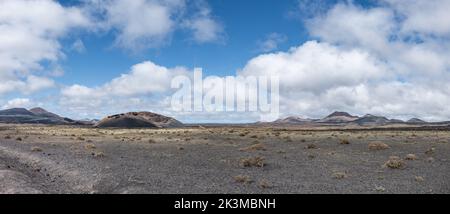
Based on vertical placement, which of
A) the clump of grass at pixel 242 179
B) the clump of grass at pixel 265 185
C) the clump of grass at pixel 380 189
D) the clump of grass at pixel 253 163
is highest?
the clump of grass at pixel 253 163

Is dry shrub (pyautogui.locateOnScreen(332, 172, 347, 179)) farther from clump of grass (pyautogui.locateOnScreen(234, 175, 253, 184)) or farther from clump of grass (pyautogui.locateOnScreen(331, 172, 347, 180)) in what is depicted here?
clump of grass (pyautogui.locateOnScreen(234, 175, 253, 184))

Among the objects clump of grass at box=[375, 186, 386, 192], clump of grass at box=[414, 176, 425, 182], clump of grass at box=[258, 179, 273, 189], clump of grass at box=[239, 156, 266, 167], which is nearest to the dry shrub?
clump of grass at box=[375, 186, 386, 192]

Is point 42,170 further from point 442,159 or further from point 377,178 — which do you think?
point 442,159

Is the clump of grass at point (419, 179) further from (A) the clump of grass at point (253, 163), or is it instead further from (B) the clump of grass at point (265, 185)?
(A) the clump of grass at point (253, 163)

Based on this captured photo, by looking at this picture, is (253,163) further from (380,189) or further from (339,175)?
(380,189)

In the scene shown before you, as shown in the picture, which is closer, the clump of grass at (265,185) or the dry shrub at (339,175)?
the clump of grass at (265,185)

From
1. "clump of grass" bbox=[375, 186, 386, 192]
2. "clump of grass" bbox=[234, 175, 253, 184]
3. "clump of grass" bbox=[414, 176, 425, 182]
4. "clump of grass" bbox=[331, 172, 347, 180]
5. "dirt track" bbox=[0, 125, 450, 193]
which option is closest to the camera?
"clump of grass" bbox=[375, 186, 386, 192]

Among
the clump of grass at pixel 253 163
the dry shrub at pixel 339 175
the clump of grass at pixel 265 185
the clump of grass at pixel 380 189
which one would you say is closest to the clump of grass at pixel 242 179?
the clump of grass at pixel 265 185

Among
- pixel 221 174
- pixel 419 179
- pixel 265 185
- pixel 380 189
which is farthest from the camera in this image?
pixel 221 174

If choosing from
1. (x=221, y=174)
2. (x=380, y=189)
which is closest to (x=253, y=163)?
(x=221, y=174)

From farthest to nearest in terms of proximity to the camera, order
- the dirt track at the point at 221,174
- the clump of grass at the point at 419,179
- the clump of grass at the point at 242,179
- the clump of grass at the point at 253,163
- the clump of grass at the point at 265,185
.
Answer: the clump of grass at the point at 253,163, the clump of grass at the point at 419,179, the clump of grass at the point at 242,179, the clump of grass at the point at 265,185, the dirt track at the point at 221,174

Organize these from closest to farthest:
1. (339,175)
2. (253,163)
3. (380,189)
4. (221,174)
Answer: (380,189), (339,175), (221,174), (253,163)

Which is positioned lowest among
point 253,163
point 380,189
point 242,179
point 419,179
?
point 380,189
